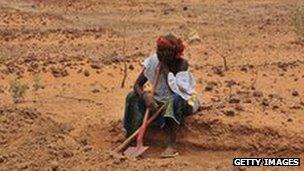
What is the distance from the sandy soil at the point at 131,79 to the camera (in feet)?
21.4

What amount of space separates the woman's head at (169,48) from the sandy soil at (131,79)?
603 mm

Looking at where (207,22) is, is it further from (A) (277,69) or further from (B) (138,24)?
(A) (277,69)

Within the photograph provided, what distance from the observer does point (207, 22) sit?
14.9m

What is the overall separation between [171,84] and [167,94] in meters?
0.17

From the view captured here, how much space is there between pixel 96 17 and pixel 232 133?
9489 mm

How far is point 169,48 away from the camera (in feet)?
21.9

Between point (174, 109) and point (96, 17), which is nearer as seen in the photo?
point (174, 109)

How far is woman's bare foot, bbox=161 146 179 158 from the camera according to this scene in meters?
6.55

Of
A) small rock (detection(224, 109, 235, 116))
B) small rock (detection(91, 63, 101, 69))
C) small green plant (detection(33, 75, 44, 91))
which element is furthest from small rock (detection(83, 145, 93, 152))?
small rock (detection(91, 63, 101, 69))

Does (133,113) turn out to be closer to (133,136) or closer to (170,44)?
(133,136)

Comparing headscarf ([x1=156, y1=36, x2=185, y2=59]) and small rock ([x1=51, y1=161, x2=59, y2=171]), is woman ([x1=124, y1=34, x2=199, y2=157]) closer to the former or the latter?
headscarf ([x1=156, y1=36, x2=185, y2=59])

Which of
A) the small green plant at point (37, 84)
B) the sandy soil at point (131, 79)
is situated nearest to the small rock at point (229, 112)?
the sandy soil at point (131, 79)

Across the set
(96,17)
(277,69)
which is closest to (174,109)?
(277,69)

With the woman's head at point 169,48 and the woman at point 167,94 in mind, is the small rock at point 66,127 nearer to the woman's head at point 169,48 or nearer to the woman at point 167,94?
the woman at point 167,94
